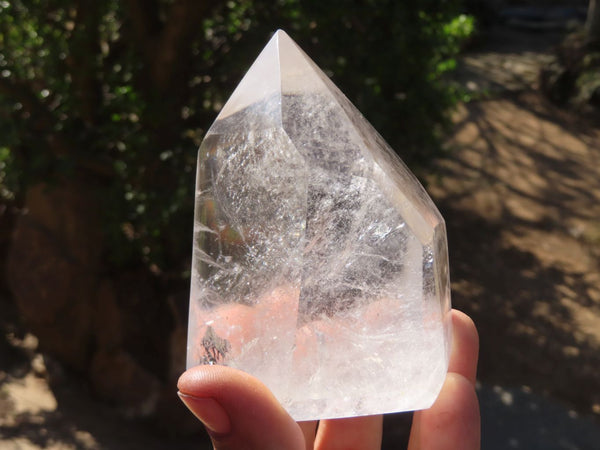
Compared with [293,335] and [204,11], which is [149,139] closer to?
[204,11]

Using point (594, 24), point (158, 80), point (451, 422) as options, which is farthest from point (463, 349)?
point (594, 24)

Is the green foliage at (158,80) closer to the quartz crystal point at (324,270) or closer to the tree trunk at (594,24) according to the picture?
the quartz crystal point at (324,270)

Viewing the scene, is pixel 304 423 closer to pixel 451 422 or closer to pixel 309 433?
pixel 309 433

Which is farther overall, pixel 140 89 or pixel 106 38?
pixel 106 38

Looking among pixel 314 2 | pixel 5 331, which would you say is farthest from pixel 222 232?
pixel 5 331

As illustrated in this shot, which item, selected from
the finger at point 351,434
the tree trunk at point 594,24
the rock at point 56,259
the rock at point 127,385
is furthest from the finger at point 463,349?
the tree trunk at point 594,24

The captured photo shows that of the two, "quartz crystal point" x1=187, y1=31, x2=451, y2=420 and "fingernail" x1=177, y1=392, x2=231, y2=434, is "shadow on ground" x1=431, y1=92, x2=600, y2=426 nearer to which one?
"quartz crystal point" x1=187, y1=31, x2=451, y2=420

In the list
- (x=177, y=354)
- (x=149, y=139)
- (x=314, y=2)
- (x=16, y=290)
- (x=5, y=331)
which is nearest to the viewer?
(x=314, y=2)
